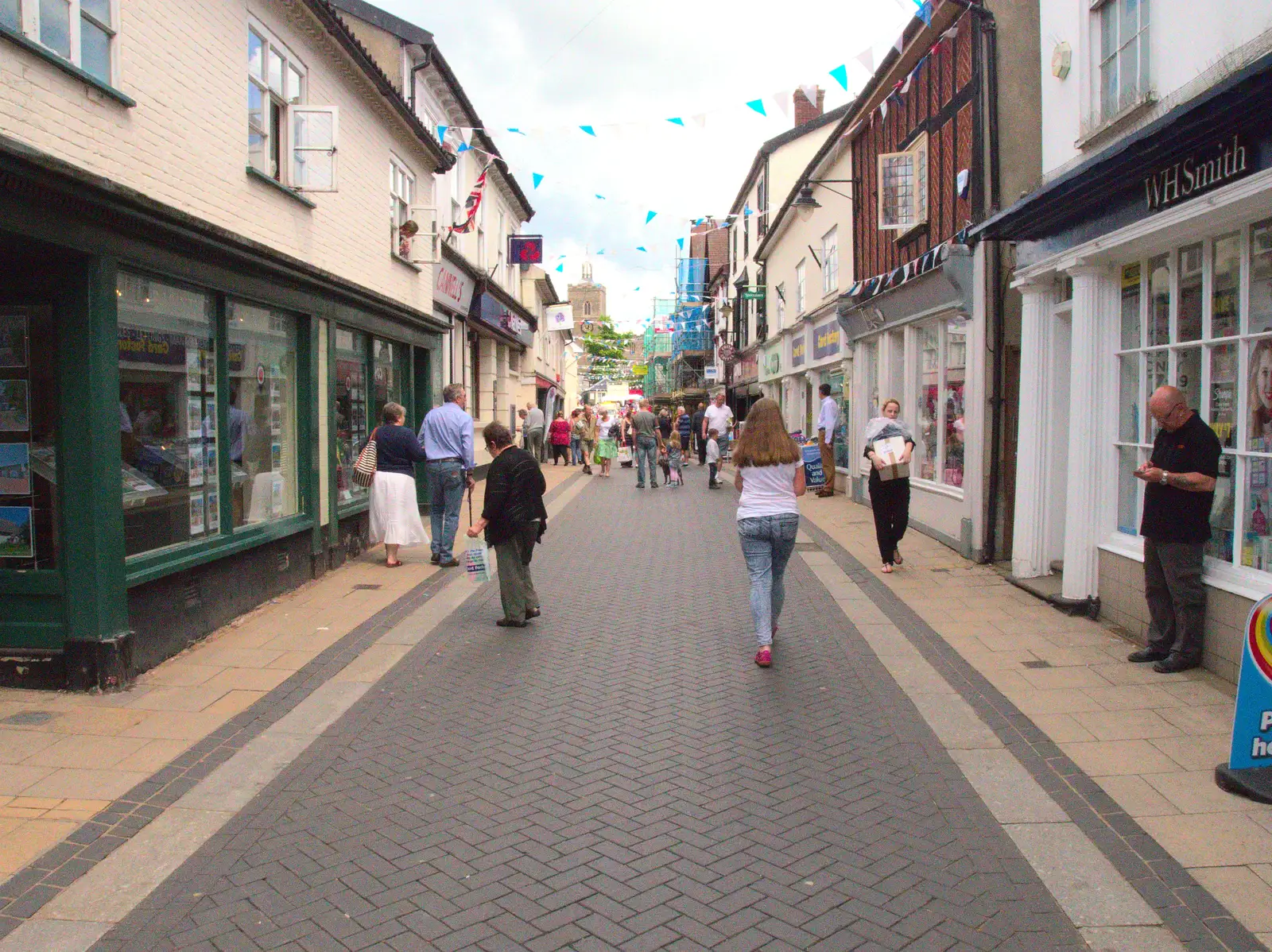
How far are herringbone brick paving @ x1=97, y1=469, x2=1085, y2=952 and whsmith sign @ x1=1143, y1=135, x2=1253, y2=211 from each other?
3417 mm

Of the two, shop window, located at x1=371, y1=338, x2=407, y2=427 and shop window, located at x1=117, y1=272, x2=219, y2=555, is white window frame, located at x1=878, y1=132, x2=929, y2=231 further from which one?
shop window, located at x1=117, y1=272, x2=219, y2=555

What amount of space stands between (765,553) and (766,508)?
30 cm

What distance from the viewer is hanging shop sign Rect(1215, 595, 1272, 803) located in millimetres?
4203

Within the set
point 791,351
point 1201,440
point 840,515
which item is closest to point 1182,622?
point 1201,440

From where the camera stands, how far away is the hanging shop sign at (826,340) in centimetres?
1905

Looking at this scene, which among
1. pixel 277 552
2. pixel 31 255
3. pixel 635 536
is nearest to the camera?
pixel 31 255

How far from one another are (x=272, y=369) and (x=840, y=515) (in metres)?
8.80

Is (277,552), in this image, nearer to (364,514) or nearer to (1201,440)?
(364,514)

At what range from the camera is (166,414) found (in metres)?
7.01

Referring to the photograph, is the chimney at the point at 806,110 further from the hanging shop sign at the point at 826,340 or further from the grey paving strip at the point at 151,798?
the grey paving strip at the point at 151,798

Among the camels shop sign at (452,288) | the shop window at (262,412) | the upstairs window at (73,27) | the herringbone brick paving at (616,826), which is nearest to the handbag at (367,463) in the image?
the shop window at (262,412)

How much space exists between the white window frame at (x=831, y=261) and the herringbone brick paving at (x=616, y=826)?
43.6 ft

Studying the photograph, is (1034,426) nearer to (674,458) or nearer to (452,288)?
(452,288)

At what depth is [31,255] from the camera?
5730 millimetres
